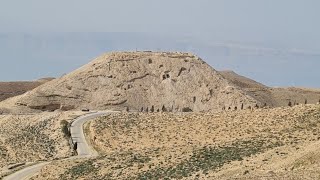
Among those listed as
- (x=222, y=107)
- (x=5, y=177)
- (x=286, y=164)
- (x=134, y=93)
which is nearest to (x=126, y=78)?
(x=134, y=93)

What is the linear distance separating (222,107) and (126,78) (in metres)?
14.8

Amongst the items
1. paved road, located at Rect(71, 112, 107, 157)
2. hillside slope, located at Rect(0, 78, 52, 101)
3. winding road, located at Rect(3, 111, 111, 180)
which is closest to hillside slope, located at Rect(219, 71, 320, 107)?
paved road, located at Rect(71, 112, 107, 157)

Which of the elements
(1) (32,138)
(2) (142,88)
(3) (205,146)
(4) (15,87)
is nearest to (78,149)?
Result: (1) (32,138)

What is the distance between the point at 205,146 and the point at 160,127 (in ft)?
46.7

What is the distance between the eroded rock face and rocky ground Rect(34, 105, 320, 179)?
2033 centimetres

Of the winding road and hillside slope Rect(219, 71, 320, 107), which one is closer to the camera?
the winding road

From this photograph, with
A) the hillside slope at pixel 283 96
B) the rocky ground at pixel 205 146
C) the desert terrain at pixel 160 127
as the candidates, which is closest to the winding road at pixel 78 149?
the desert terrain at pixel 160 127

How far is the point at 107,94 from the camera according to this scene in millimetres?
84938

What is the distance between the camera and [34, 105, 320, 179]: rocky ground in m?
31.1

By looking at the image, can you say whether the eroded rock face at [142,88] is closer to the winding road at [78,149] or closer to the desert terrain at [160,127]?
the desert terrain at [160,127]

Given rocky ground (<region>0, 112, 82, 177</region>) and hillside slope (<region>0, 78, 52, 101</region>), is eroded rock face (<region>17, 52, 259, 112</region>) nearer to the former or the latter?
rocky ground (<region>0, 112, 82, 177</region>)

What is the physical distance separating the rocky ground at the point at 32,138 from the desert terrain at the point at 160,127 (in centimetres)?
13

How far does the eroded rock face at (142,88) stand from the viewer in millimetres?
83688

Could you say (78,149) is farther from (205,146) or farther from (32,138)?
(205,146)
